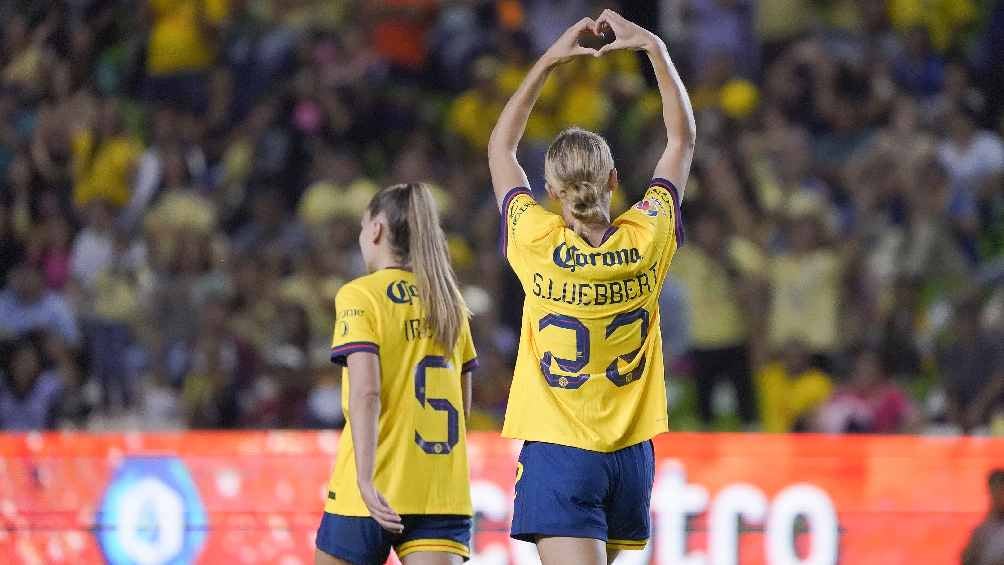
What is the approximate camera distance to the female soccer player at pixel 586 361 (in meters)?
3.85

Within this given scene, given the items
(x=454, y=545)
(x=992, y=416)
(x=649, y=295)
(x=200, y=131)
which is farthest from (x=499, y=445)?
(x=200, y=131)

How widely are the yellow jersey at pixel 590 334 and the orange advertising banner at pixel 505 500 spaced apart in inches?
109

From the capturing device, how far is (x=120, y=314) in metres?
10.1

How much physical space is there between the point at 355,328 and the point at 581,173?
37.2 inches

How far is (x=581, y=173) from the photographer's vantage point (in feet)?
12.6

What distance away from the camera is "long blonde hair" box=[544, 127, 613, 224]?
383 centimetres

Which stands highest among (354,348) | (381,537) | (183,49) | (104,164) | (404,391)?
(183,49)

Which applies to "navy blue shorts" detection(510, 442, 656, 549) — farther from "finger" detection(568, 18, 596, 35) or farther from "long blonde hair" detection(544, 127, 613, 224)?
"finger" detection(568, 18, 596, 35)

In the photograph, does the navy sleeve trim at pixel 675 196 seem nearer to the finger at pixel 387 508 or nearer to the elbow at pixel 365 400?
the elbow at pixel 365 400

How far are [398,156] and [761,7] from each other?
310 cm

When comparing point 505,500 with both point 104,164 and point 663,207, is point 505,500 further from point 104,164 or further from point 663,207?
point 104,164

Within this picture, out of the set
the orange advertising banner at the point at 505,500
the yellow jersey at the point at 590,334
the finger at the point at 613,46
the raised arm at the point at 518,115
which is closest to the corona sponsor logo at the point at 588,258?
the yellow jersey at the point at 590,334

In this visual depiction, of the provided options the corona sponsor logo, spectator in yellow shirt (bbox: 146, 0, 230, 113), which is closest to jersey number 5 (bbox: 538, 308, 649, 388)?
the corona sponsor logo

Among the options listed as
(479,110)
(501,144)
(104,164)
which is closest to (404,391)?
(501,144)
